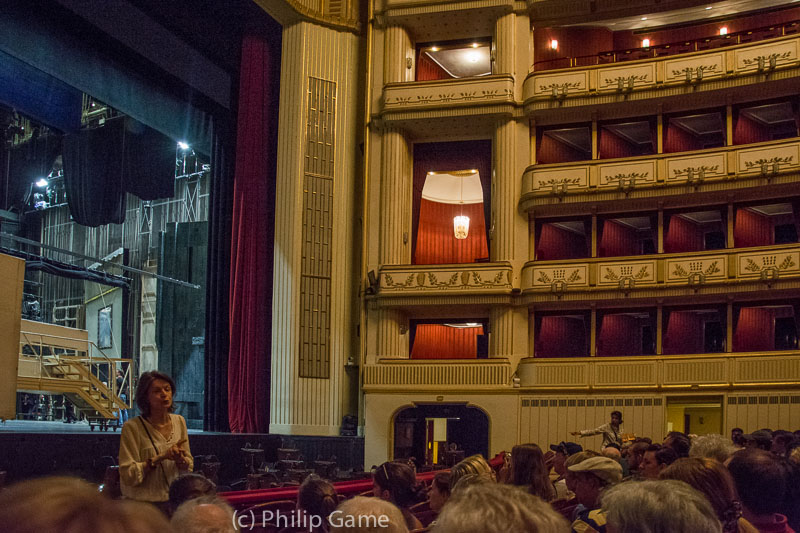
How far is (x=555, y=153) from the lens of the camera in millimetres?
19984

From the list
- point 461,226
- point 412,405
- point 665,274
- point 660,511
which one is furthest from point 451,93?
point 660,511

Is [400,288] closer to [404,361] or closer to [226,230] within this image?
[404,361]

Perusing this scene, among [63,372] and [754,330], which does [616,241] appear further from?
[63,372]

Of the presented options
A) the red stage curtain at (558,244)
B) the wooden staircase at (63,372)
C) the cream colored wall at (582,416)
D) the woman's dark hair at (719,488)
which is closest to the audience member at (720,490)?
the woman's dark hair at (719,488)

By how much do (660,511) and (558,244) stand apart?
58.0ft

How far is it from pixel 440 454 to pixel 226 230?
6880 millimetres

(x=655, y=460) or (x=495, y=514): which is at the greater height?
(x=495, y=514)

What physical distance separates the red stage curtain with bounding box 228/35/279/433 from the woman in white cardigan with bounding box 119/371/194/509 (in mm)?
15008

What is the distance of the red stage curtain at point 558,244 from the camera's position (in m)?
19.4

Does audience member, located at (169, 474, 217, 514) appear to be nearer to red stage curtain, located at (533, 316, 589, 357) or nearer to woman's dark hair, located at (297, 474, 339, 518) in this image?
woman's dark hair, located at (297, 474, 339, 518)

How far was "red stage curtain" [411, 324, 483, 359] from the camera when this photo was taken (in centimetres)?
2034

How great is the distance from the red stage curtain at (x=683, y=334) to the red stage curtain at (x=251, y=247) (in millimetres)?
8467

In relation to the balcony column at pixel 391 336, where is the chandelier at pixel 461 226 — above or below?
above

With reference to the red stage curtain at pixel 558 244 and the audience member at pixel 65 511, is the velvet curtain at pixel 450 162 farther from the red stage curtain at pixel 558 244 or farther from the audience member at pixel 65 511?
the audience member at pixel 65 511
